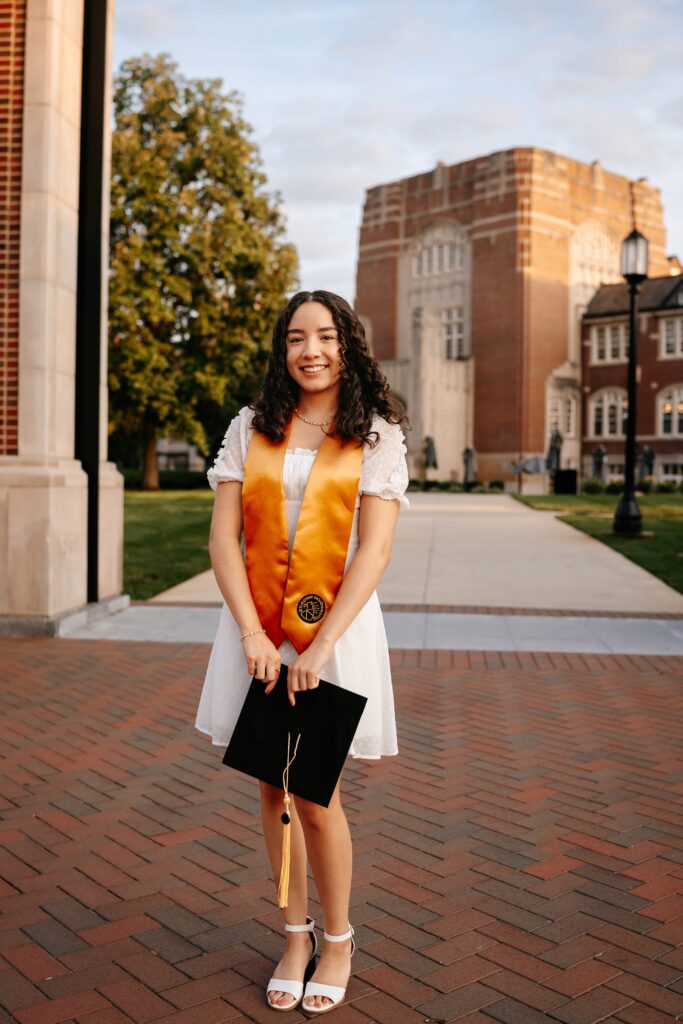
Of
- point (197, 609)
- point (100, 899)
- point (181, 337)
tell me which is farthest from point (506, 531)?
point (181, 337)

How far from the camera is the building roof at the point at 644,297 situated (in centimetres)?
4844

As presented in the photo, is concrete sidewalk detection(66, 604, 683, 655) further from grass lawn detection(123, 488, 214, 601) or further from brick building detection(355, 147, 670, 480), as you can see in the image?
brick building detection(355, 147, 670, 480)

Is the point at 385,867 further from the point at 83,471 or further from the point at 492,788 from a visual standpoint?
the point at 83,471

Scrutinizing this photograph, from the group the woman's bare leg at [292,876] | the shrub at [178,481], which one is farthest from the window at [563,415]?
the woman's bare leg at [292,876]

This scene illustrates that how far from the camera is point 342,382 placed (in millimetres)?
2865

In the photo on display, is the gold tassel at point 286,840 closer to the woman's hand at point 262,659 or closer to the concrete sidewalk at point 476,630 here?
the woman's hand at point 262,659

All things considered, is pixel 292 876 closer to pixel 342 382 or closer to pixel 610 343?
pixel 342 382

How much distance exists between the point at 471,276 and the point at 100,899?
50.2m

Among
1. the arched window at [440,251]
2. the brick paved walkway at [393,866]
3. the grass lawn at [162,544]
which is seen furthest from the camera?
the arched window at [440,251]

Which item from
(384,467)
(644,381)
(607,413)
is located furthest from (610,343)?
(384,467)

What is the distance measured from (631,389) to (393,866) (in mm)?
14908

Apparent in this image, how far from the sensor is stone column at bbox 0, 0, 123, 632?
8180 millimetres

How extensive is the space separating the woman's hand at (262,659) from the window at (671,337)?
48.9m

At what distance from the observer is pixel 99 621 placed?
8.97 meters
